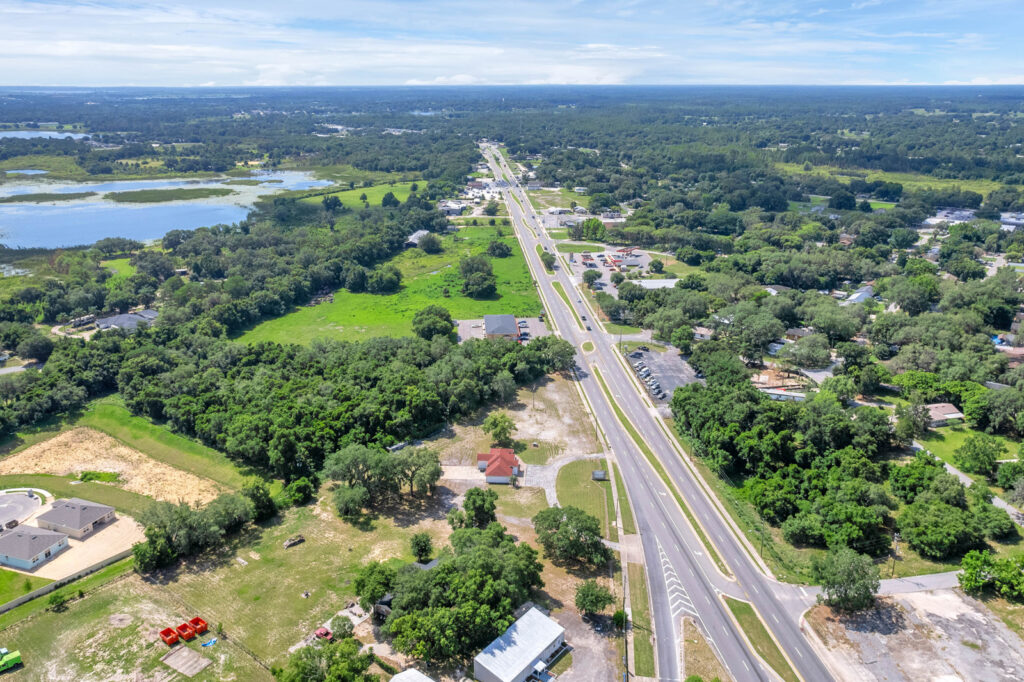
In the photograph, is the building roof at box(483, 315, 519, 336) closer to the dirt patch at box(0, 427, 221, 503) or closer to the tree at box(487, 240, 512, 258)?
the tree at box(487, 240, 512, 258)

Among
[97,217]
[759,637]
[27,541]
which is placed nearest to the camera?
[759,637]

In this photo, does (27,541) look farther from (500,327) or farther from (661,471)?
(500,327)

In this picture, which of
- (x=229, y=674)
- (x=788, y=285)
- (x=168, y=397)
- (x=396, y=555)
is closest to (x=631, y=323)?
(x=788, y=285)

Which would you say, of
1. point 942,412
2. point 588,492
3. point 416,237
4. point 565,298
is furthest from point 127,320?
point 942,412

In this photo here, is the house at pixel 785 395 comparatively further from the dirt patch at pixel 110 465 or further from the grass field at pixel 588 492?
the dirt patch at pixel 110 465

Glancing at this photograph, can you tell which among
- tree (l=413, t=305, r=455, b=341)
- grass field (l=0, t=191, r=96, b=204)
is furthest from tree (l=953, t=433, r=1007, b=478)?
grass field (l=0, t=191, r=96, b=204)

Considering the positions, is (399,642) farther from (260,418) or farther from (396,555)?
(260,418)
